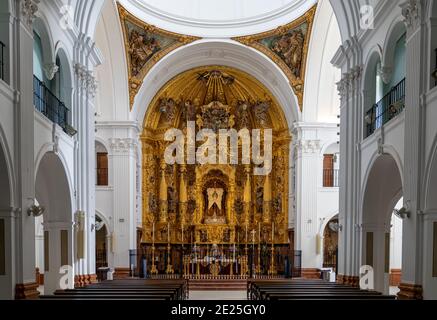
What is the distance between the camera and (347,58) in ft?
48.8

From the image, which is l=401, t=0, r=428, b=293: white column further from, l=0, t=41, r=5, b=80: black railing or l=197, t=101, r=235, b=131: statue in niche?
l=197, t=101, r=235, b=131: statue in niche

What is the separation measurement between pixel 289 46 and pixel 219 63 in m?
3.69

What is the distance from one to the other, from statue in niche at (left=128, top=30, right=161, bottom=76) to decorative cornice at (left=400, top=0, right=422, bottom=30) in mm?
13948

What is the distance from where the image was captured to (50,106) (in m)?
13.0

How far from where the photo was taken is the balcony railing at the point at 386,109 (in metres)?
11.8

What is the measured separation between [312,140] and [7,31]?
1596cm

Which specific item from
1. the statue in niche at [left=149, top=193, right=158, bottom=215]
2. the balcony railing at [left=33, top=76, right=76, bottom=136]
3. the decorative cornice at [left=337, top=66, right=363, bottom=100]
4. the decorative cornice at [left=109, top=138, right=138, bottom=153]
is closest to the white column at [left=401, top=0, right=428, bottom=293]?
the decorative cornice at [left=337, top=66, right=363, bottom=100]

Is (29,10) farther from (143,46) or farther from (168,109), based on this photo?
(168,109)

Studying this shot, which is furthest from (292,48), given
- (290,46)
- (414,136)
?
(414,136)

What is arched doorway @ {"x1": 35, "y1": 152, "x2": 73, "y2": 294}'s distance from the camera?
13.5 metres

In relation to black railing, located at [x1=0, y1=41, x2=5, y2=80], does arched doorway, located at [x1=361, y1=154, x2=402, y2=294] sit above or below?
below

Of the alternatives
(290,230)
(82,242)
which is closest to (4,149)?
(82,242)

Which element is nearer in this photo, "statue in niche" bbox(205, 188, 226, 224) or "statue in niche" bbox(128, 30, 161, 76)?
"statue in niche" bbox(128, 30, 161, 76)

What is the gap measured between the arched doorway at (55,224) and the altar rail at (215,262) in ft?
30.7
